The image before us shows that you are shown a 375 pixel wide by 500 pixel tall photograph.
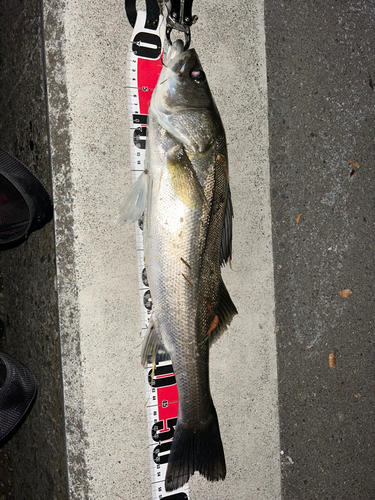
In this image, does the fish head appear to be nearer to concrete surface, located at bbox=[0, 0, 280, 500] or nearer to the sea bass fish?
the sea bass fish

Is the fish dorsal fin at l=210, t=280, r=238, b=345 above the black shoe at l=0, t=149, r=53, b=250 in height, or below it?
below

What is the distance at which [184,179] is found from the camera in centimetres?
194

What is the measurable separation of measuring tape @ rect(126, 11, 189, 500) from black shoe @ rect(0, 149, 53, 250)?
0.51 metres

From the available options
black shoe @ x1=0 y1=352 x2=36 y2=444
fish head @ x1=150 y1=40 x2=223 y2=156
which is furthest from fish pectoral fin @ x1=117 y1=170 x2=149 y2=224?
black shoe @ x1=0 y1=352 x2=36 y2=444

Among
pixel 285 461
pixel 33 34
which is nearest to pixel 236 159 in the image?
pixel 33 34

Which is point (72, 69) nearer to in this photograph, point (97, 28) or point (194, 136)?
point (97, 28)

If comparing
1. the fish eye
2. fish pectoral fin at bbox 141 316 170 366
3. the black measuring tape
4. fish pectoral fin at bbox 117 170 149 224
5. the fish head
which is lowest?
fish pectoral fin at bbox 141 316 170 366

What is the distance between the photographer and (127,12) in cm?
226

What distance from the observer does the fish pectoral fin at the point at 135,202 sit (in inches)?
82.1

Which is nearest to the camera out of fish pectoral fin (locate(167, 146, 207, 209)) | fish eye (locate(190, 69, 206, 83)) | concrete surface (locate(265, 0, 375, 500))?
fish pectoral fin (locate(167, 146, 207, 209))

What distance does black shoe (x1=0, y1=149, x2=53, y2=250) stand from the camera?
2117 mm

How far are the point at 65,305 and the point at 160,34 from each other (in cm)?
164

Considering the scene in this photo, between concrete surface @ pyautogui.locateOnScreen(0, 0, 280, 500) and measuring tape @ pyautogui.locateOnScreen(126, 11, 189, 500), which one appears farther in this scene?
measuring tape @ pyautogui.locateOnScreen(126, 11, 189, 500)

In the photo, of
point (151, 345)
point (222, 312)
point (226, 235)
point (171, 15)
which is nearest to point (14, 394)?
point (151, 345)
